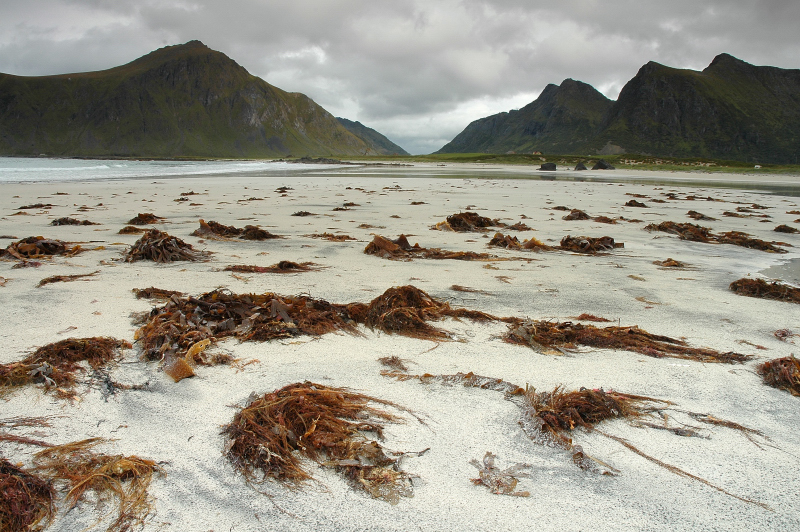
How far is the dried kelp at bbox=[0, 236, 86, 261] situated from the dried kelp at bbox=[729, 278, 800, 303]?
7682 mm

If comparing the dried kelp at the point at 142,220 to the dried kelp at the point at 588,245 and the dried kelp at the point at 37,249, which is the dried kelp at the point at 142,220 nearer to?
the dried kelp at the point at 37,249

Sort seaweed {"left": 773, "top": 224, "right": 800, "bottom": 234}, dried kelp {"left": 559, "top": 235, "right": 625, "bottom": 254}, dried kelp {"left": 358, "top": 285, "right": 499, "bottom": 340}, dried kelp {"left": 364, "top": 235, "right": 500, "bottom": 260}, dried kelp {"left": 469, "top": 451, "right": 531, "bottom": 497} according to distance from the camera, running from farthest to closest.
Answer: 1. seaweed {"left": 773, "top": 224, "right": 800, "bottom": 234}
2. dried kelp {"left": 559, "top": 235, "right": 625, "bottom": 254}
3. dried kelp {"left": 364, "top": 235, "right": 500, "bottom": 260}
4. dried kelp {"left": 358, "top": 285, "right": 499, "bottom": 340}
5. dried kelp {"left": 469, "top": 451, "right": 531, "bottom": 497}

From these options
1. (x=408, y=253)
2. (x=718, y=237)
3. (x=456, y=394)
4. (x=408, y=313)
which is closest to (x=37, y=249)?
(x=408, y=253)

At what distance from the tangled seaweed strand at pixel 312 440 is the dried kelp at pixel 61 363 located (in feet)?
3.63

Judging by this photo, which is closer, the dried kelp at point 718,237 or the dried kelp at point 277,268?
the dried kelp at point 277,268

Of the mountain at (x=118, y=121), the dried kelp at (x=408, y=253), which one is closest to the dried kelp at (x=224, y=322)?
the dried kelp at (x=408, y=253)

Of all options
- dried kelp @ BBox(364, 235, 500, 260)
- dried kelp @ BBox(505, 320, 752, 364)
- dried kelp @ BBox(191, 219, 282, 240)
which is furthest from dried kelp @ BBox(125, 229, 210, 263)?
dried kelp @ BBox(505, 320, 752, 364)

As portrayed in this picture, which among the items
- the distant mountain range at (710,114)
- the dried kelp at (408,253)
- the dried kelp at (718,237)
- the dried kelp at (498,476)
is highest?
the distant mountain range at (710,114)

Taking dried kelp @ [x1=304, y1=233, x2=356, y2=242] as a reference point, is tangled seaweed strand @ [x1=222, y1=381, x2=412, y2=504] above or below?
below

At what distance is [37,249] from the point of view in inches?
214

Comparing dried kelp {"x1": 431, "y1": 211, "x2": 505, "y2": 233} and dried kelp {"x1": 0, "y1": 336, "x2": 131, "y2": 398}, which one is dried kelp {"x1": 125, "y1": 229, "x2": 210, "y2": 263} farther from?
dried kelp {"x1": 431, "y1": 211, "x2": 505, "y2": 233}

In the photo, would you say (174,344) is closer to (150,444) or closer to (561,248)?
(150,444)

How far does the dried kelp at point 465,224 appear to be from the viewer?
8281 mm

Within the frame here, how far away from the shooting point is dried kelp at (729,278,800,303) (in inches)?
162
